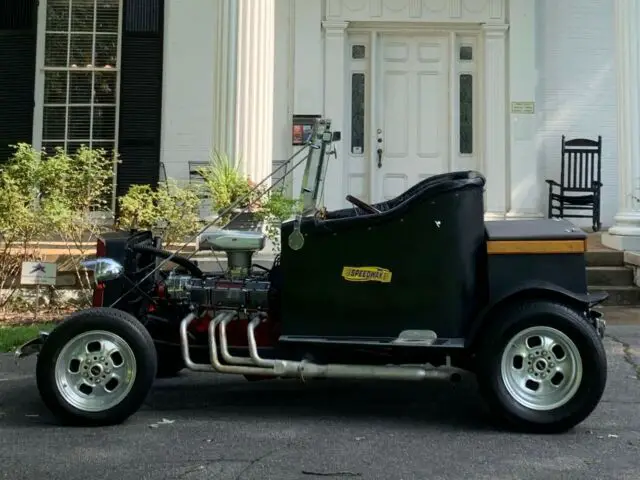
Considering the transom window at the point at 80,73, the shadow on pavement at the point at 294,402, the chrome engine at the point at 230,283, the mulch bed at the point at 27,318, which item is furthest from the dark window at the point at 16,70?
the chrome engine at the point at 230,283

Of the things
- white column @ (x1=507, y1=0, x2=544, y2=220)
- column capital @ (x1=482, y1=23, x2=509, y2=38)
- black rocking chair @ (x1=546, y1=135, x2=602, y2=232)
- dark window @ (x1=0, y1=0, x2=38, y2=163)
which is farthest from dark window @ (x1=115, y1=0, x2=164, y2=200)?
black rocking chair @ (x1=546, y1=135, x2=602, y2=232)

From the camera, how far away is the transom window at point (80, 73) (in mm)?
9547

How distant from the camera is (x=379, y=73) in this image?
9.45 meters

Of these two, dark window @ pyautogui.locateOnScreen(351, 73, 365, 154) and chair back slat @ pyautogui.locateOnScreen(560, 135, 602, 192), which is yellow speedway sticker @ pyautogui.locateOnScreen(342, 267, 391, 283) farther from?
chair back slat @ pyautogui.locateOnScreen(560, 135, 602, 192)

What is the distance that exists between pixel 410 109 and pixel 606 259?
3.33 metres

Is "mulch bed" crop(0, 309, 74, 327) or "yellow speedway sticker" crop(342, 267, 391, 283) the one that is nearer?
"yellow speedway sticker" crop(342, 267, 391, 283)

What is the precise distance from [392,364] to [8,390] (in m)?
2.70

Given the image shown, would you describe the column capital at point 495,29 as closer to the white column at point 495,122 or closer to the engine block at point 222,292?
the white column at point 495,122

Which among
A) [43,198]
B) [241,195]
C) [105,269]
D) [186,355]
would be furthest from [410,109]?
[186,355]

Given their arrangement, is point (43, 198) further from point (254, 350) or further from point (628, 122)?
point (628, 122)

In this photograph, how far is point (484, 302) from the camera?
386 centimetres

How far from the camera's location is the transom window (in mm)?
9547

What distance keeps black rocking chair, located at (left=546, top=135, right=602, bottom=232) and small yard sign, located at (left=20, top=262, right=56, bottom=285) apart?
633 centimetres

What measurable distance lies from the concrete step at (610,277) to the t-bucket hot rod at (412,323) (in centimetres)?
384
